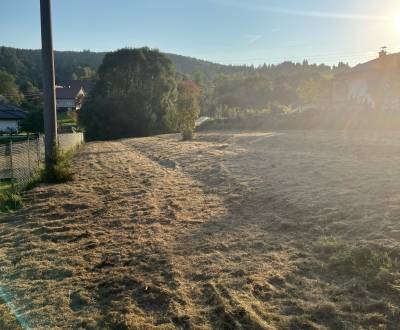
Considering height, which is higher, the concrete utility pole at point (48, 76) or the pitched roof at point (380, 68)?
the pitched roof at point (380, 68)

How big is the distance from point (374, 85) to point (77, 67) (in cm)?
9547

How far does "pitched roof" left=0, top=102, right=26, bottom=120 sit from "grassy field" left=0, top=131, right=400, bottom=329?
53.2 metres

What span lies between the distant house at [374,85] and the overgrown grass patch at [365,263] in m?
19.6

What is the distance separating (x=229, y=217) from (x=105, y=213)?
215 cm

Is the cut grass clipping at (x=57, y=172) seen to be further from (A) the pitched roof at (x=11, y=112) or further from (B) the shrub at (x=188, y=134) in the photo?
(A) the pitched roof at (x=11, y=112)

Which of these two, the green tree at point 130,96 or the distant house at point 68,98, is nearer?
the green tree at point 130,96

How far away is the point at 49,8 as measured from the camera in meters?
9.32

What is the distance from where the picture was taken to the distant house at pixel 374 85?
24781mm

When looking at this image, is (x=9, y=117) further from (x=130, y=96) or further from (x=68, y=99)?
(x=130, y=96)

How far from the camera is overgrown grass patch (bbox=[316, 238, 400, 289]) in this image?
135 inches

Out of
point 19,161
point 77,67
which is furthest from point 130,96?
point 77,67

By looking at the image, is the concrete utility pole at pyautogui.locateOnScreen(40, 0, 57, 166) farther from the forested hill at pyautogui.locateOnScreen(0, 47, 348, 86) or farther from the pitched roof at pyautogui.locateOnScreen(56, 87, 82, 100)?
the pitched roof at pyautogui.locateOnScreen(56, 87, 82, 100)

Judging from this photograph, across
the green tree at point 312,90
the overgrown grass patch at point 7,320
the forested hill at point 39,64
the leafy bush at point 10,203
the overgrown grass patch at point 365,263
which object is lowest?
the leafy bush at point 10,203

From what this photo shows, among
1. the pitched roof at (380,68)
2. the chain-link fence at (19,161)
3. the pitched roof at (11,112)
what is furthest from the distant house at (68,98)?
the chain-link fence at (19,161)
